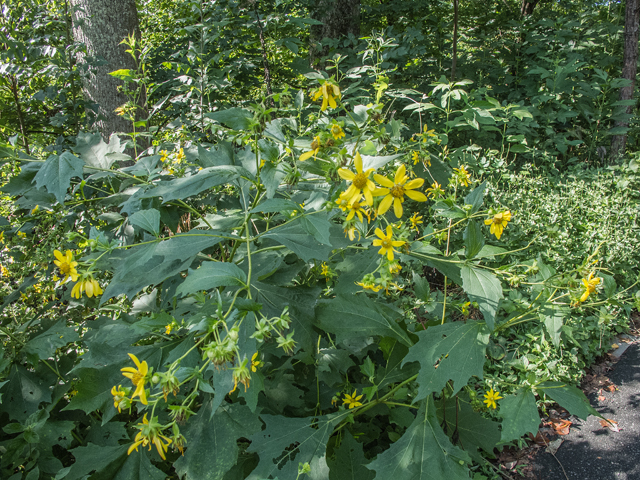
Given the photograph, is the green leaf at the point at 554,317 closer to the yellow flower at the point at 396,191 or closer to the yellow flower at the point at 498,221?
the yellow flower at the point at 498,221

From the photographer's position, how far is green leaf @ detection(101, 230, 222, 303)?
40.3 inches

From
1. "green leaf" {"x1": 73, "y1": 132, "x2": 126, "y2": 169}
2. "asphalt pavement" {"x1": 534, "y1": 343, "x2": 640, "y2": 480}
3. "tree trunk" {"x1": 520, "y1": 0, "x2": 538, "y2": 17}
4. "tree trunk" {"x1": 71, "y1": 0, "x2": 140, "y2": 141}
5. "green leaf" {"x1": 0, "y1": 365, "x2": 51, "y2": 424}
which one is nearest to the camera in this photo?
"green leaf" {"x1": 0, "y1": 365, "x2": 51, "y2": 424}

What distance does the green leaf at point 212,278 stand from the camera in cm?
85

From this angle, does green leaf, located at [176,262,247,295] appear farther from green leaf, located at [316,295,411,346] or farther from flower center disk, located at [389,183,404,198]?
flower center disk, located at [389,183,404,198]

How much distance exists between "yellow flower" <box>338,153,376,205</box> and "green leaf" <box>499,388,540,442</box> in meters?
0.77

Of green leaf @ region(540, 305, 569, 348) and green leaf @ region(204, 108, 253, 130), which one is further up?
green leaf @ region(204, 108, 253, 130)

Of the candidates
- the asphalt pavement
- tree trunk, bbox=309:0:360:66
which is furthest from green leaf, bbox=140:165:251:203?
tree trunk, bbox=309:0:360:66

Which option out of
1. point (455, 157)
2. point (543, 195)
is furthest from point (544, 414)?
point (543, 195)

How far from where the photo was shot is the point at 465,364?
1094 millimetres

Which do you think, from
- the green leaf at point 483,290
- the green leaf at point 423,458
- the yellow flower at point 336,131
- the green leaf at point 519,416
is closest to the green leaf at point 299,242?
the yellow flower at point 336,131

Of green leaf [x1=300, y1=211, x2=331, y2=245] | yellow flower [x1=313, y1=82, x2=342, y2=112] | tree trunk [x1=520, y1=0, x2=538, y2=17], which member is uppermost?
tree trunk [x1=520, y1=0, x2=538, y2=17]

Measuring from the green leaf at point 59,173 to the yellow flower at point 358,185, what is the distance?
873 millimetres

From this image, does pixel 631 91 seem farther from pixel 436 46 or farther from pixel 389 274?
pixel 389 274

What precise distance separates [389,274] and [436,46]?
5632mm
